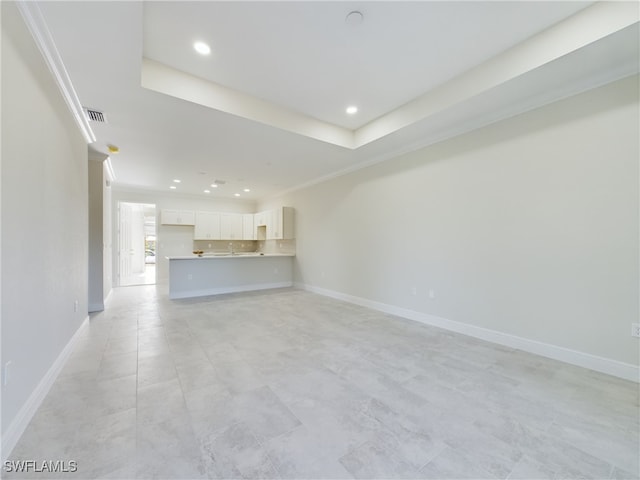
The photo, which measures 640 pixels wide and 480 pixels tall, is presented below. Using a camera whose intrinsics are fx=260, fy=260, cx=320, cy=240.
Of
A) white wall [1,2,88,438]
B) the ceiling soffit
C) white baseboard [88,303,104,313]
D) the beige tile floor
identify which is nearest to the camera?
the beige tile floor

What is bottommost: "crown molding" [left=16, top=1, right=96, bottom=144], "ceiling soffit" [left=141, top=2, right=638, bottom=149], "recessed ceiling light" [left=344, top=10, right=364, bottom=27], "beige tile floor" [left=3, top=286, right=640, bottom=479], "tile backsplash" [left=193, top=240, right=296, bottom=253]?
"beige tile floor" [left=3, top=286, right=640, bottom=479]

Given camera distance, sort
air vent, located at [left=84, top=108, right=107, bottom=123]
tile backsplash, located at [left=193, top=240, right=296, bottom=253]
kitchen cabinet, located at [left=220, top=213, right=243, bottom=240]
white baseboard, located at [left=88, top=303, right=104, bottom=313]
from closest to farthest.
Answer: air vent, located at [left=84, top=108, right=107, bottom=123], white baseboard, located at [left=88, top=303, right=104, bottom=313], tile backsplash, located at [left=193, top=240, right=296, bottom=253], kitchen cabinet, located at [left=220, top=213, right=243, bottom=240]

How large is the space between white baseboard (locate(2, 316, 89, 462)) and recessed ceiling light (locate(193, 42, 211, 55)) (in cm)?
304

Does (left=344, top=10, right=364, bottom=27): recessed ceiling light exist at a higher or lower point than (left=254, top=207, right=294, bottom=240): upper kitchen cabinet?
higher

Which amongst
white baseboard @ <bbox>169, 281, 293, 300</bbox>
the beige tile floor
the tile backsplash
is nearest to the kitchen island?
white baseboard @ <bbox>169, 281, 293, 300</bbox>

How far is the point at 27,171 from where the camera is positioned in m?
1.73

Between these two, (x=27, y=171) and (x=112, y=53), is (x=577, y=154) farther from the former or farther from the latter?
(x=27, y=171)

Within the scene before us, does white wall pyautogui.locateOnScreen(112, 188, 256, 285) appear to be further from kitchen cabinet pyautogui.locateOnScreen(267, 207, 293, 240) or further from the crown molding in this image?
the crown molding

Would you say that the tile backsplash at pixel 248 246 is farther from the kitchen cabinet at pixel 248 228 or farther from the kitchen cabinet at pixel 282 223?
the kitchen cabinet at pixel 248 228

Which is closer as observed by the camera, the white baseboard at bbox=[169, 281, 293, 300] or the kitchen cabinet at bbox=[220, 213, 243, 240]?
the white baseboard at bbox=[169, 281, 293, 300]

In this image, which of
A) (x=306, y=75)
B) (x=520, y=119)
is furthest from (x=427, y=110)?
(x=306, y=75)

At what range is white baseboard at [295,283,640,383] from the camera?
7.58ft

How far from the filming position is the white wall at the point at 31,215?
1487 millimetres

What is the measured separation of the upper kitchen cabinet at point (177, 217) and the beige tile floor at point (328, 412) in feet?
15.9
